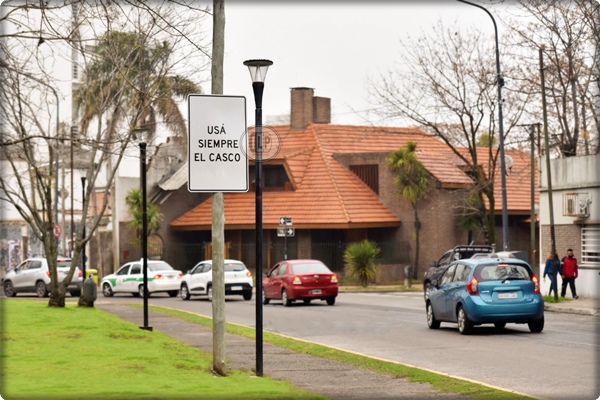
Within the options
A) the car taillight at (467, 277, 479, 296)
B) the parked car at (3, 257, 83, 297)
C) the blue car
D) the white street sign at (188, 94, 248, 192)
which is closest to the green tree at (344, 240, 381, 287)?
the parked car at (3, 257, 83, 297)

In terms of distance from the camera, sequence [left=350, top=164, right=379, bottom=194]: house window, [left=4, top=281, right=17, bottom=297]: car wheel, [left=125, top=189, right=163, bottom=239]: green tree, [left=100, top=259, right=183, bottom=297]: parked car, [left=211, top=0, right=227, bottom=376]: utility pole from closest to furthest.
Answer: [left=211, top=0, right=227, bottom=376]: utility pole
[left=4, top=281, right=17, bottom=297]: car wheel
[left=100, top=259, right=183, bottom=297]: parked car
[left=125, top=189, right=163, bottom=239]: green tree
[left=350, top=164, right=379, bottom=194]: house window

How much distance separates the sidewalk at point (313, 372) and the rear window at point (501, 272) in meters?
5.14

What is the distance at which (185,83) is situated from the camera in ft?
97.8

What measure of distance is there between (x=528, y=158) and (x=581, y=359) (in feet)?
127

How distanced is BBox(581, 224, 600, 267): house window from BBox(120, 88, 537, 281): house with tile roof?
48.8 ft

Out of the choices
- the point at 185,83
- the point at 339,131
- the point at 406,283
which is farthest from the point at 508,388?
the point at 339,131

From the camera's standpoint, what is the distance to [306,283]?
3547 centimetres

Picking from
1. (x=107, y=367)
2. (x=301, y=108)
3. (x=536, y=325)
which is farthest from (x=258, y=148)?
(x=301, y=108)

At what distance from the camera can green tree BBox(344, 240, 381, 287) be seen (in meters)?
50.9

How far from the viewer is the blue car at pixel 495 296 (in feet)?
75.0

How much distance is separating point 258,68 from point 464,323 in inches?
383

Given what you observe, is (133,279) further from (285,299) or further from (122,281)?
(285,299)

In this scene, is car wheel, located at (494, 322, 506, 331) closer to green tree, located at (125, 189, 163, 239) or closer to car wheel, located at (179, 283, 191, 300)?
car wheel, located at (179, 283, 191, 300)

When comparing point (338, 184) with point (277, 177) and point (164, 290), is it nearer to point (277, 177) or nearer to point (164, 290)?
point (277, 177)
